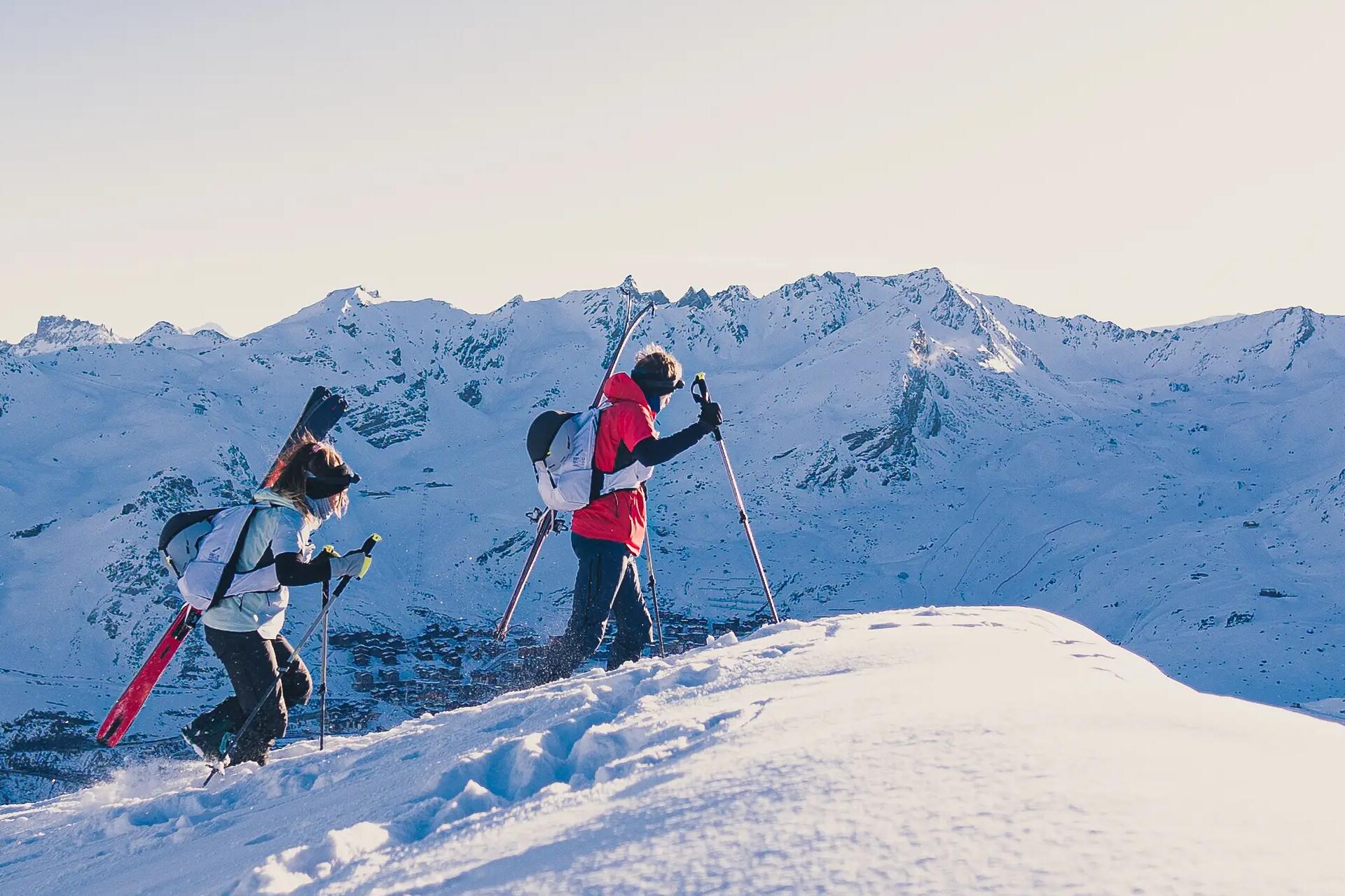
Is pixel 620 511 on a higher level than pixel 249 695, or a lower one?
higher

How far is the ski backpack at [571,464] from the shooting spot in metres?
7.21

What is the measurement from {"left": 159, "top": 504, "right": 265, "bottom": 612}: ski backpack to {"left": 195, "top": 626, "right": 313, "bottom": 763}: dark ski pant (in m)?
0.39

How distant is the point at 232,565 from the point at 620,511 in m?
3.02

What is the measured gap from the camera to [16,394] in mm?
151625

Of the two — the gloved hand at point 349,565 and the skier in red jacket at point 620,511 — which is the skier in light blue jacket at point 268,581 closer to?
the gloved hand at point 349,565

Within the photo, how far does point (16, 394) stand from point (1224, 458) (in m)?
200

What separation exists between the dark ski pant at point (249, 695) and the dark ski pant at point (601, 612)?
2311 millimetres

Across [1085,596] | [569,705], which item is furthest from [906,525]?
[569,705]

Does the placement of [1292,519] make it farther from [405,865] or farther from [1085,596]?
[405,865]

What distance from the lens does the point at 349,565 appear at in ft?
20.8

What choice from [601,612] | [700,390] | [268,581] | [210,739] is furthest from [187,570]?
[700,390]

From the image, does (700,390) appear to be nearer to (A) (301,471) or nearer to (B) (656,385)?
(B) (656,385)

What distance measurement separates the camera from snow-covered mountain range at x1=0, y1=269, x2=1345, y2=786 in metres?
87.6

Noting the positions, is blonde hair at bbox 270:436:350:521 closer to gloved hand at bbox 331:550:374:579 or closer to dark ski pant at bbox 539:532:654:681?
gloved hand at bbox 331:550:374:579
